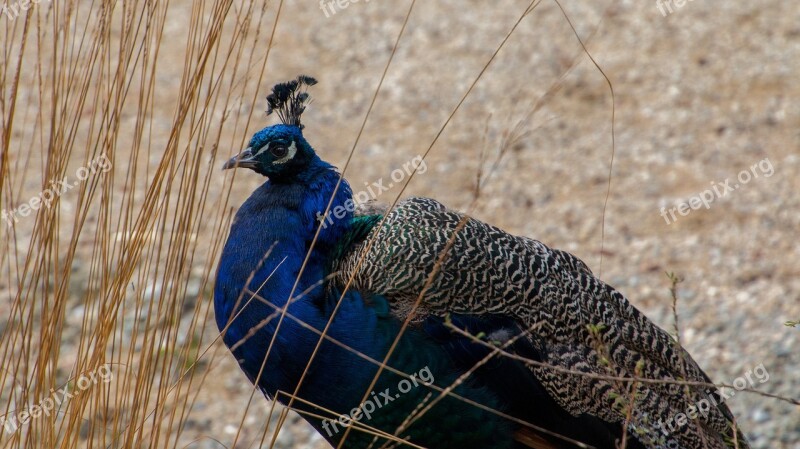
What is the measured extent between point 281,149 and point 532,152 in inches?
122

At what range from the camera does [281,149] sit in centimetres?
325

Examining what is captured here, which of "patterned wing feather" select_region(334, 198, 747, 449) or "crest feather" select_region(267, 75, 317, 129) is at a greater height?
"crest feather" select_region(267, 75, 317, 129)

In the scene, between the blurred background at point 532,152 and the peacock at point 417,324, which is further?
the blurred background at point 532,152

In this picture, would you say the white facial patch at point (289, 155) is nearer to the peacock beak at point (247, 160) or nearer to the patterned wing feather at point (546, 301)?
the peacock beak at point (247, 160)

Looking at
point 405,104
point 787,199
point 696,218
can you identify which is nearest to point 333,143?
point 405,104

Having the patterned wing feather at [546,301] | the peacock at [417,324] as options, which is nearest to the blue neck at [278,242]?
the peacock at [417,324]

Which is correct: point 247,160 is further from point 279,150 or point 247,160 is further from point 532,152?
point 532,152

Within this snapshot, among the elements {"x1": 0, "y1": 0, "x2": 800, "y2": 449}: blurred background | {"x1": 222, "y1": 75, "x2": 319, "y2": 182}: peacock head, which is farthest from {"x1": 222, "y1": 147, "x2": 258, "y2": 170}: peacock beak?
{"x1": 0, "y1": 0, "x2": 800, "y2": 449}: blurred background

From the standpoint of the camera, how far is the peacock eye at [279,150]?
324 centimetres

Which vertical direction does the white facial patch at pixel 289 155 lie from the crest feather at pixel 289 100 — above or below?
below

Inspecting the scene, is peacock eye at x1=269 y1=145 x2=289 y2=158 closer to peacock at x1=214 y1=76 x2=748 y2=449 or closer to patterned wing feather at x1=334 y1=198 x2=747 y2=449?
peacock at x1=214 y1=76 x2=748 y2=449

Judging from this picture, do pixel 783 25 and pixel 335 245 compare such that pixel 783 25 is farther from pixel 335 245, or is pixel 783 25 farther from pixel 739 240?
pixel 335 245

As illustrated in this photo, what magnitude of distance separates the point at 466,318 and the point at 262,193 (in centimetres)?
78

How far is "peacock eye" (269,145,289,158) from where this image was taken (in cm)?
324
